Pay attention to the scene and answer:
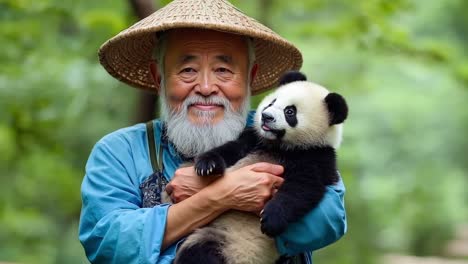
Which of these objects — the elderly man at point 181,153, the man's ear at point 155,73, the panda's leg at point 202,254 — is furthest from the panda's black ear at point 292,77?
the panda's leg at point 202,254

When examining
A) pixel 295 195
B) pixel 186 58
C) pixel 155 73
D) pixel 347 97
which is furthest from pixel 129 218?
pixel 347 97

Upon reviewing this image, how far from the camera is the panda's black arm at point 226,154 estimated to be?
117 inches

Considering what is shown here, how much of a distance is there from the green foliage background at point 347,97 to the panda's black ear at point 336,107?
283cm

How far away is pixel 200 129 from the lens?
322cm

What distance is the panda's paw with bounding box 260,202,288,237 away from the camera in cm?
278

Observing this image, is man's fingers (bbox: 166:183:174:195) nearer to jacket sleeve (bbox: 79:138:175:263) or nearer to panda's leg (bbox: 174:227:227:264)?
jacket sleeve (bbox: 79:138:175:263)

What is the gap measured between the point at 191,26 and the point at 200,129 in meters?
0.46

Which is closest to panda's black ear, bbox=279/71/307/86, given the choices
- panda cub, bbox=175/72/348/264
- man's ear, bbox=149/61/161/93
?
panda cub, bbox=175/72/348/264

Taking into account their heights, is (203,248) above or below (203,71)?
below

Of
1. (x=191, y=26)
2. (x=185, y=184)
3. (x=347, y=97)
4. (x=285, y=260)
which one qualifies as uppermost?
(x=191, y=26)

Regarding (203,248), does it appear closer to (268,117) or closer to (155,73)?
(268,117)

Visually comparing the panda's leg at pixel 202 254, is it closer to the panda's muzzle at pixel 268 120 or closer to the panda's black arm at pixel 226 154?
the panda's black arm at pixel 226 154

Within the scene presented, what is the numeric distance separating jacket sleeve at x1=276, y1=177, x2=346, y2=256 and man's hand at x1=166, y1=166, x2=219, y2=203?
401 millimetres

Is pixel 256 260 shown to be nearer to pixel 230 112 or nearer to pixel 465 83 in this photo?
pixel 230 112
